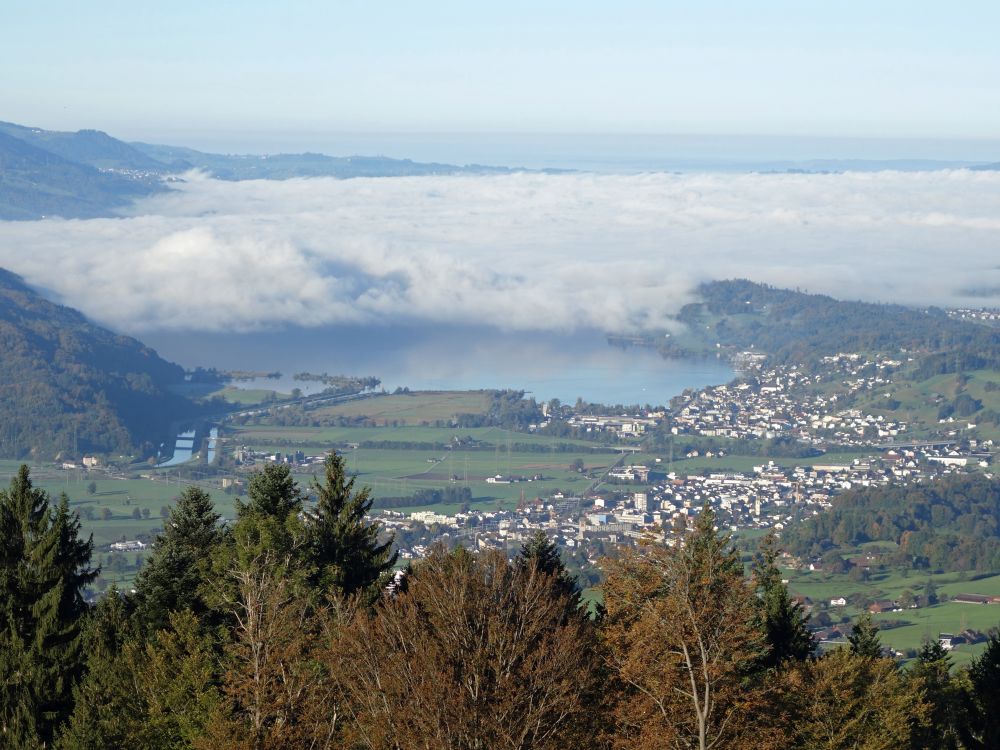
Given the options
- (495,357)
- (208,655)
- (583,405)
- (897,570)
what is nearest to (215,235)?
(495,357)

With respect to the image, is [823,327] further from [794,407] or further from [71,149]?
[71,149]

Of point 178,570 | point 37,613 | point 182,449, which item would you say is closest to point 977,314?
point 182,449

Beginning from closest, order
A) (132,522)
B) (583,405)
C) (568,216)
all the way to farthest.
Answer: (132,522)
(583,405)
(568,216)

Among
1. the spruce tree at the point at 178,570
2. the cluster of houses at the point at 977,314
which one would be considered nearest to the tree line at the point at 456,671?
the spruce tree at the point at 178,570

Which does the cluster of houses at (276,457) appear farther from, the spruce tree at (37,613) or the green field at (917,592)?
the spruce tree at (37,613)

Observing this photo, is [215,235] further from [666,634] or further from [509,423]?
[666,634]

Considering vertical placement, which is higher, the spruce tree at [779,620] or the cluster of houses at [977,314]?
the spruce tree at [779,620]
